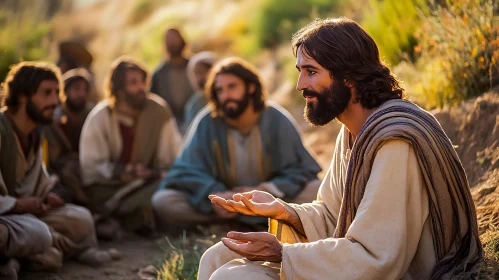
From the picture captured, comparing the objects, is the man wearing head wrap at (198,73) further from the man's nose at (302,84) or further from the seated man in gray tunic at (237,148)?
the man's nose at (302,84)

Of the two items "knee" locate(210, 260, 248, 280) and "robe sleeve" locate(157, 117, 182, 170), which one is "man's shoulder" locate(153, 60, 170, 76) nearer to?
→ "robe sleeve" locate(157, 117, 182, 170)

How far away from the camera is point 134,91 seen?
8.48 metres

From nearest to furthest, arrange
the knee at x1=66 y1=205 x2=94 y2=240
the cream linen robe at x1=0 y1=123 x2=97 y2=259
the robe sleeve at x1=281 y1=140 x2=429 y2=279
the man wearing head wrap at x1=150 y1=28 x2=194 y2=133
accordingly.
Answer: the robe sleeve at x1=281 y1=140 x2=429 y2=279 < the cream linen robe at x1=0 y1=123 x2=97 y2=259 < the knee at x1=66 y1=205 x2=94 y2=240 < the man wearing head wrap at x1=150 y1=28 x2=194 y2=133

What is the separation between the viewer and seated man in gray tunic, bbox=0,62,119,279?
585 cm

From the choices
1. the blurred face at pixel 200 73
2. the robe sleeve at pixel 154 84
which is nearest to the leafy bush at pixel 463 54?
the blurred face at pixel 200 73

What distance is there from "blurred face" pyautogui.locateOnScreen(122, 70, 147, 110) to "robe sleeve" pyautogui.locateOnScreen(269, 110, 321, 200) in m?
1.68

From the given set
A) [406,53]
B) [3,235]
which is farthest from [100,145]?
[406,53]

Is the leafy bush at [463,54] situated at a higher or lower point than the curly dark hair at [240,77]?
higher

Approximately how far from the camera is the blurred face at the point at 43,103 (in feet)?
20.8

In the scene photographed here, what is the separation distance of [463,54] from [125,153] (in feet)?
11.8

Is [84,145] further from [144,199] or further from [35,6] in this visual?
[35,6]

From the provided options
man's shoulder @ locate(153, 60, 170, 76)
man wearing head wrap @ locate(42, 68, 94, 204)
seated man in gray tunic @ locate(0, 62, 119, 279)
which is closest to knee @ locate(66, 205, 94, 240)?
seated man in gray tunic @ locate(0, 62, 119, 279)

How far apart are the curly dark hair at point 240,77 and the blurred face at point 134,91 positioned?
111 centimetres

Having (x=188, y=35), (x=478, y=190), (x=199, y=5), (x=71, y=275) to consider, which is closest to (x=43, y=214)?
(x=71, y=275)
